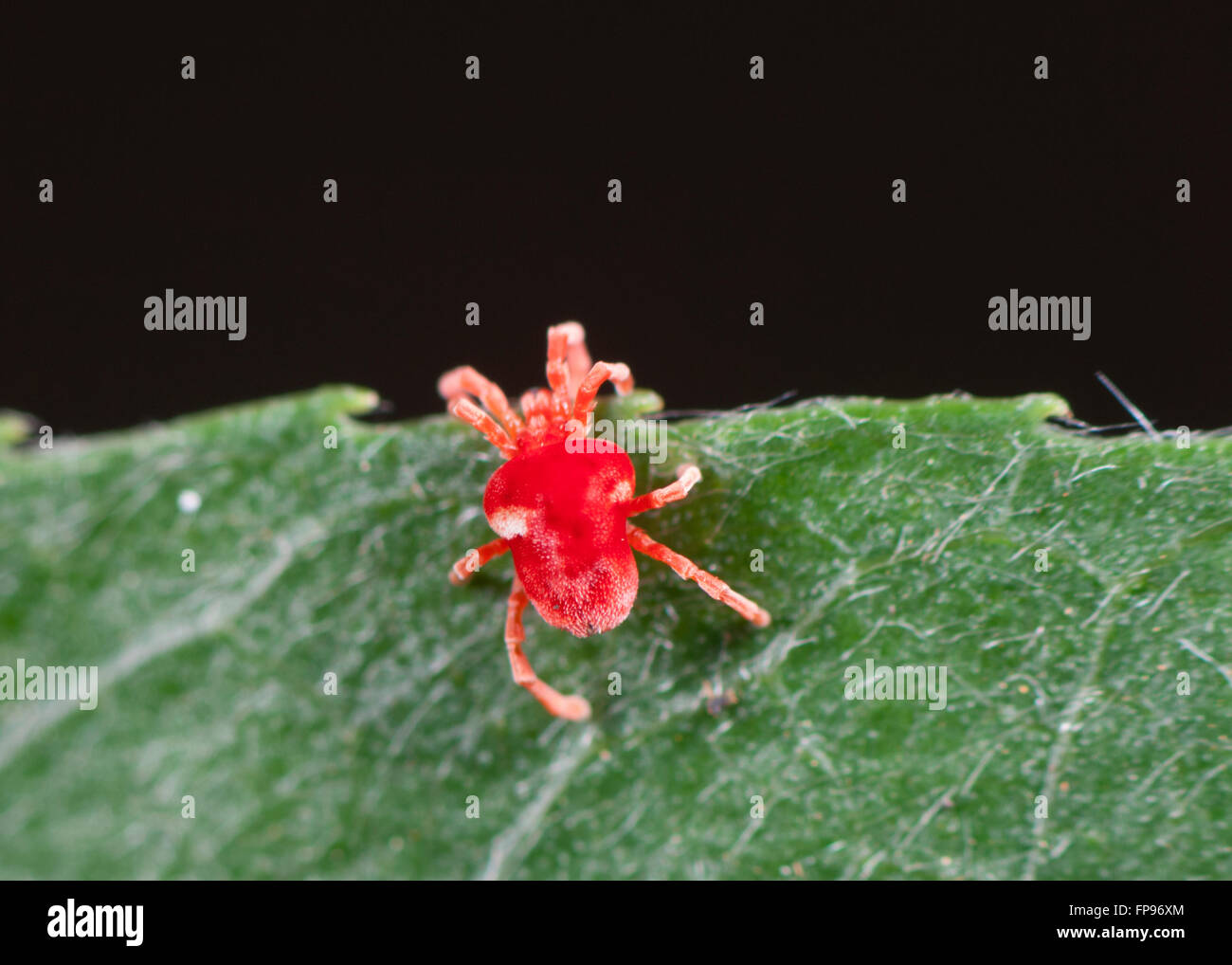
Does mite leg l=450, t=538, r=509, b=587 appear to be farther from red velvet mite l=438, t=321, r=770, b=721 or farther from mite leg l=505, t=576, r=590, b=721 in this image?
mite leg l=505, t=576, r=590, b=721

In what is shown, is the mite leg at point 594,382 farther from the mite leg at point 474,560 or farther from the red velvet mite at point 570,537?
the mite leg at point 474,560

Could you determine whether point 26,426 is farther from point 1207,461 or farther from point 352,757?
point 1207,461

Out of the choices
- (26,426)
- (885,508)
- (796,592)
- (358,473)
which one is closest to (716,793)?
(796,592)

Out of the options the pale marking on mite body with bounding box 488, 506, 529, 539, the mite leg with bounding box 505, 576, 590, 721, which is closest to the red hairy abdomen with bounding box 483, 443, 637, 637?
the pale marking on mite body with bounding box 488, 506, 529, 539

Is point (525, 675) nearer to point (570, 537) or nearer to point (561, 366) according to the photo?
Result: point (570, 537)

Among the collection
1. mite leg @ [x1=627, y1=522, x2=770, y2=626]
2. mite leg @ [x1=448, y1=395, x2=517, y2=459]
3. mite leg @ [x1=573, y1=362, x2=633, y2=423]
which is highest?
mite leg @ [x1=573, y1=362, x2=633, y2=423]

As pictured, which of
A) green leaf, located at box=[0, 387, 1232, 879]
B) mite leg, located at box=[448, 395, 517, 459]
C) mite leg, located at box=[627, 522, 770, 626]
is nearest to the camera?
green leaf, located at box=[0, 387, 1232, 879]

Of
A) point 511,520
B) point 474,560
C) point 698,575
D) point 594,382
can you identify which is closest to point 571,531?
point 511,520
